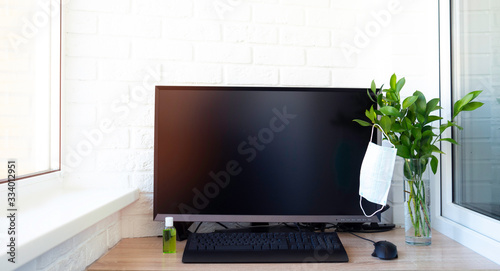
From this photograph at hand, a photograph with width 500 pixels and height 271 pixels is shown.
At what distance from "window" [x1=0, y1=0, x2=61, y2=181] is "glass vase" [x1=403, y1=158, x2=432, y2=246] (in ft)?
4.06

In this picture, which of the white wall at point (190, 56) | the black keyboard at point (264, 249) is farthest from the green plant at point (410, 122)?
the black keyboard at point (264, 249)

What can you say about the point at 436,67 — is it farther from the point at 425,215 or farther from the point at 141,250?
the point at 141,250

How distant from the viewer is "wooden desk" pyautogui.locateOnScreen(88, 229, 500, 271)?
0.94 metres

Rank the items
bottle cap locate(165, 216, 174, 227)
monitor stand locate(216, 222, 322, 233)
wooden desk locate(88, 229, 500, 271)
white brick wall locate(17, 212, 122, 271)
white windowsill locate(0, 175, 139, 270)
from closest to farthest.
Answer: white windowsill locate(0, 175, 139, 270), white brick wall locate(17, 212, 122, 271), wooden desk locate(88, 229, 500, 271), bottle cap locate(165, 216, 174, 227), monitor stand locate(216, 222, 322, 233)

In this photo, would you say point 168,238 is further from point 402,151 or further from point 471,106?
point 471,106

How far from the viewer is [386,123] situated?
109cm

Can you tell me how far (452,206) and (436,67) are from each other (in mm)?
534

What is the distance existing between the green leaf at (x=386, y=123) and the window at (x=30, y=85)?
1131 millimetres

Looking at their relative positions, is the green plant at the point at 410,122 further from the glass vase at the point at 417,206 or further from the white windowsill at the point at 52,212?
the white windowsill at the point at 52,212

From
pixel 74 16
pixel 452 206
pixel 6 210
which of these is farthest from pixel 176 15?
pixel 452 206

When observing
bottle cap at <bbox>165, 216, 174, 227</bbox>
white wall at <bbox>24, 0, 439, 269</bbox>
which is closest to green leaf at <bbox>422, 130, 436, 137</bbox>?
white wall at <bbox>24, 0, 439, 269</bbox>

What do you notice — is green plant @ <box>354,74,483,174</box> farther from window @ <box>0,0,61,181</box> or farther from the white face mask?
window @ <box>0,0,61,181</box>

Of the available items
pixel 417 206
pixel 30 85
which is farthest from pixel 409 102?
pixel 30 85

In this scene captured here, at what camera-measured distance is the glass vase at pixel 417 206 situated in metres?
1.12
